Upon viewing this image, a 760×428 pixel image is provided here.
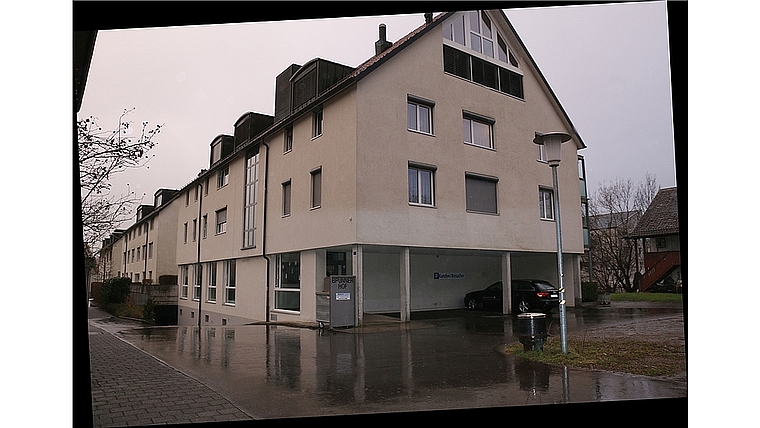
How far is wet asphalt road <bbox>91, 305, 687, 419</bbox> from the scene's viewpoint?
17.6 ft

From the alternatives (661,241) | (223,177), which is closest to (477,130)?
(661,241)

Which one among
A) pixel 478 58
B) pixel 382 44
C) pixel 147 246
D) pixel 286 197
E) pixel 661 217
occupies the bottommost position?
pixel 147 246

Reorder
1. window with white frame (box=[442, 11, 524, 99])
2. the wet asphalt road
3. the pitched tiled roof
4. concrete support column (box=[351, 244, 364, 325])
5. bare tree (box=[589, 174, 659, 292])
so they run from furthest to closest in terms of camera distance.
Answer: concrete support column (box=[351, 244, 364, 325]) → window with white frame (box=[442, 11, 524, 99]) → bare tree (box=[589, 174, 659, 292]) → the pitched tiled roof → the wet asphalt road

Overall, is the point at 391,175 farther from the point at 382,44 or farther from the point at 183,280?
the point at 183,280

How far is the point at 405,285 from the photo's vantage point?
9875mm

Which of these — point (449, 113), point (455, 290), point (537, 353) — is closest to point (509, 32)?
point (449, 113)

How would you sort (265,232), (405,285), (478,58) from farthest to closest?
(265,232)
(405,285)
(478,58)

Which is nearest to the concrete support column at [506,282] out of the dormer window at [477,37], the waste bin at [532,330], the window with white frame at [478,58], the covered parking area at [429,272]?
the covered parking area at [429,272]

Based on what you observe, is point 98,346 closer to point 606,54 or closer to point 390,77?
point 390,77

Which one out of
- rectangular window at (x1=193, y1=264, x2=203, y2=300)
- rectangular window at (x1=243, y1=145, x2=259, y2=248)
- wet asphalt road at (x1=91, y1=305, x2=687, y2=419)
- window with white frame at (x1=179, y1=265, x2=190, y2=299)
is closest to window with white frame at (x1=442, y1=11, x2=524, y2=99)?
rectangular window at (x1=243, y1=145, x2=259, y2=248)

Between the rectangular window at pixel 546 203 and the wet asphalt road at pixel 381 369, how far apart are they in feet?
5.87

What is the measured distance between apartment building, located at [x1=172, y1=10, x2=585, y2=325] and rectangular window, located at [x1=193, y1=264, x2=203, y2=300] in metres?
0.04

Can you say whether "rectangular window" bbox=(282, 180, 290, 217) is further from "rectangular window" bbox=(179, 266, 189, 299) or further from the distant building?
the distant building

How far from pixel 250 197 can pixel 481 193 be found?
4351 mm
